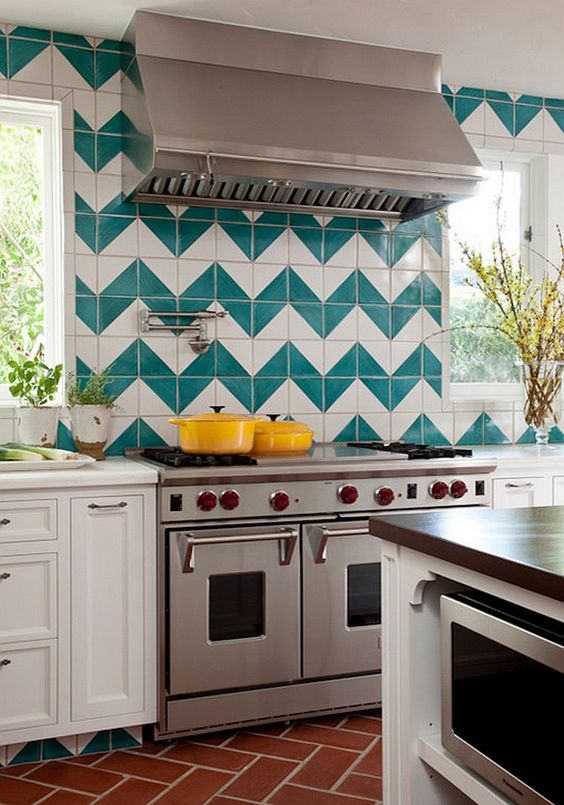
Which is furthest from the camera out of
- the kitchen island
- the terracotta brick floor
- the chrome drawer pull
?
the chrome drawer pull

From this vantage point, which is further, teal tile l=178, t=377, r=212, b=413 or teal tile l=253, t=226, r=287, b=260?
teal tile l=253, t=226, r=287, b=260

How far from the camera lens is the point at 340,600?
3.19 meters

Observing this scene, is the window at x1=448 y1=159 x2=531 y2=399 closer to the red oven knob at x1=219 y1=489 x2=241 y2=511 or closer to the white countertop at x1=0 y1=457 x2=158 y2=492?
the red oven knob at x1=219 y1=489 x2=241 y2=511

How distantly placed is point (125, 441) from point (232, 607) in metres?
0.90

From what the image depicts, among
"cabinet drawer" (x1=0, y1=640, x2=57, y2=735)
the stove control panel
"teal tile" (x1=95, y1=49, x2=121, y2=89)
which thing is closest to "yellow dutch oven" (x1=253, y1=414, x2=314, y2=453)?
the stove control panel

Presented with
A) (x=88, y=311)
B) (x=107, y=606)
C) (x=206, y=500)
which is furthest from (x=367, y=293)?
(x=107, y=606)

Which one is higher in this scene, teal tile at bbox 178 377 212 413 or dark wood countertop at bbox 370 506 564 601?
teal tile at bbox 178 377 212 413

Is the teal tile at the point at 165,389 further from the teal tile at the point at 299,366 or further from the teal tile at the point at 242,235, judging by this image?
the teal tile at the point at 242,235

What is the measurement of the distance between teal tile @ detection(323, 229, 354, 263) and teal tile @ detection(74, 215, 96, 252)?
100 cm

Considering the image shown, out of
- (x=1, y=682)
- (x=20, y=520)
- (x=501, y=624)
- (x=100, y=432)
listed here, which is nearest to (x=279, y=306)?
(x=100, y=432)

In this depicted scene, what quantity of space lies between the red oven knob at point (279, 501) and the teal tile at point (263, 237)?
1176mm

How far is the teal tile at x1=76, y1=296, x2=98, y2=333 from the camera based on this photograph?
356 centimetres

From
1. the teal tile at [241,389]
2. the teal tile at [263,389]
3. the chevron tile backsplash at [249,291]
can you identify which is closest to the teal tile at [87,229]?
the chevron tile backsplash at [249,291]

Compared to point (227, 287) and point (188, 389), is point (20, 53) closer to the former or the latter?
point (227, 287)
